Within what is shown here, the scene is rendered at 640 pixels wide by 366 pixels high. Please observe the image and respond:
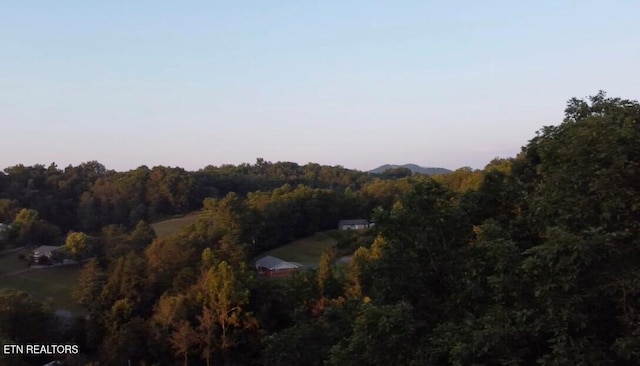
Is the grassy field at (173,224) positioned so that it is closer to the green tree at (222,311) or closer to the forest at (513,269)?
the green tree at (222,311)

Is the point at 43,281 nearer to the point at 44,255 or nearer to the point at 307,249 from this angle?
the point at 44,255

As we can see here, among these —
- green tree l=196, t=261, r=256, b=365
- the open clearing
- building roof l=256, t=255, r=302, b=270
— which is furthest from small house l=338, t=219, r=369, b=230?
green tree l=196, t=261, r=256, b=365

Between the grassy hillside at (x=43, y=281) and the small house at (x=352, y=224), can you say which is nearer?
the grassy hillside at (x=43, y=281)

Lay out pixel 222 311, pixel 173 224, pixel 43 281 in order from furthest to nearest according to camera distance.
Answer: pixel 173 224 → pixel 43 281 → pixel 222 311

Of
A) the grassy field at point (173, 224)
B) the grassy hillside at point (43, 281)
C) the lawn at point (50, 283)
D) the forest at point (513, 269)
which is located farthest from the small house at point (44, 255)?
the forest at point (513, 269)

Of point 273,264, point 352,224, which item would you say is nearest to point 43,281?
point 273,264

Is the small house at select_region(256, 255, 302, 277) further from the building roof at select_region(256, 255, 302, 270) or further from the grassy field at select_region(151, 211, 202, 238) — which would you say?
the grassy field at select_region(151, 211, 202, 238)

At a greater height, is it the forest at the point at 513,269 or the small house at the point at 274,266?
the forest at the point at 513,269

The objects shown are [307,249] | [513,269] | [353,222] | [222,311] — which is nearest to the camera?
[513,269]
